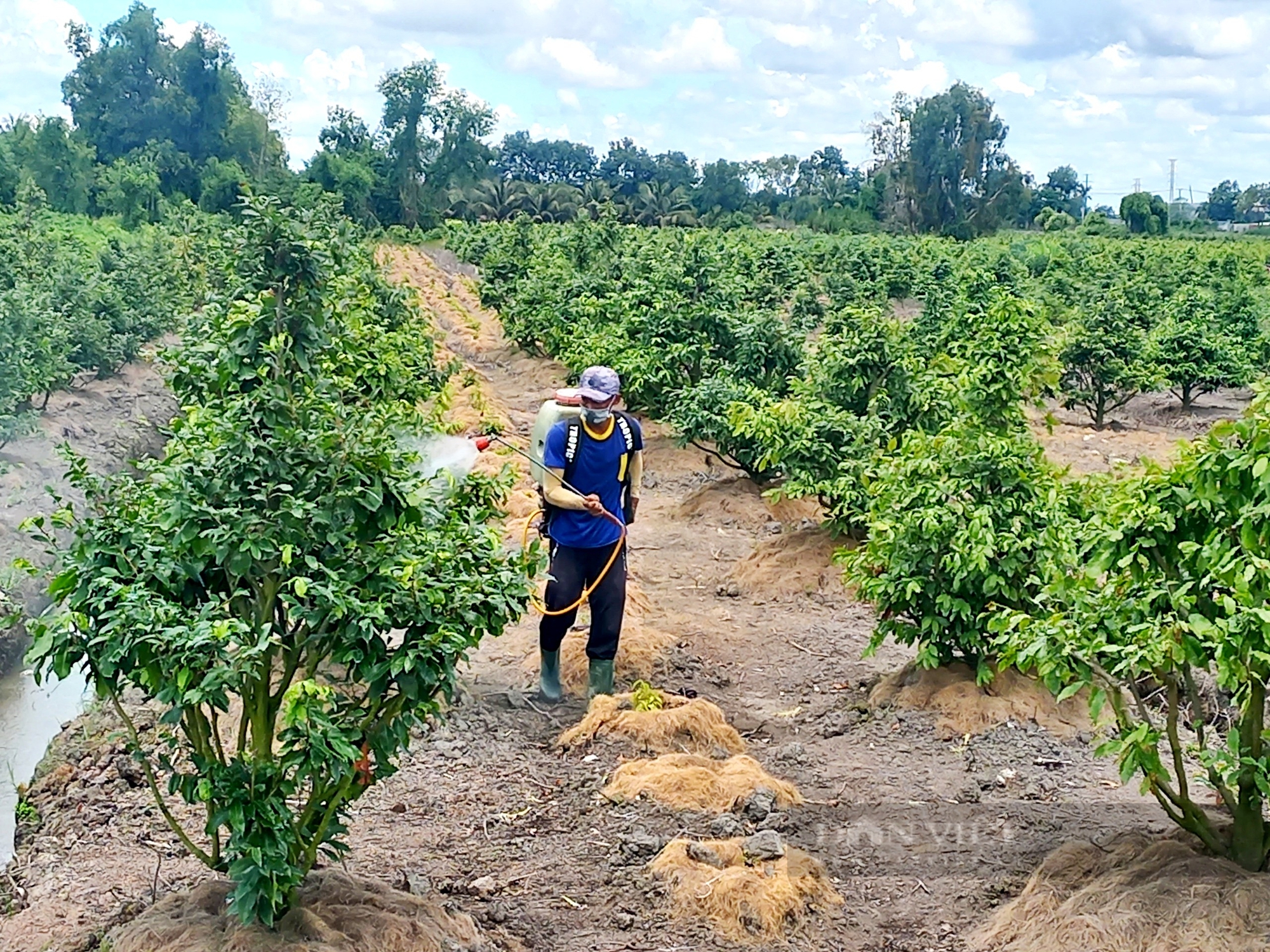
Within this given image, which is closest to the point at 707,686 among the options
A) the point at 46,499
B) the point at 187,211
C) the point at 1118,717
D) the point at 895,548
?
the point at 895,548

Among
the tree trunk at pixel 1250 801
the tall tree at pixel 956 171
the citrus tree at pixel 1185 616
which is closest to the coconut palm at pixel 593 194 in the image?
the tall tree at pixel 956 171

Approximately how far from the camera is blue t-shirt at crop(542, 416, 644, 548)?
273 inches

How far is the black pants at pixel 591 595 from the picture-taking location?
7.05m

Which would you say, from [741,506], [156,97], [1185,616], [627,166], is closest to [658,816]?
[1185,616]

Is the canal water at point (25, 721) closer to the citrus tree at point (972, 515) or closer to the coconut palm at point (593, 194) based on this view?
the citrus tree at point (972, 515)

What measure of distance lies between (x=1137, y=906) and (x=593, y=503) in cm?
332

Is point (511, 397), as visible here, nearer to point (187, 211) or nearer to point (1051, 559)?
point (1051, 559)

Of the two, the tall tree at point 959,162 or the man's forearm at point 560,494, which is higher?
the tall tree at point 959,162

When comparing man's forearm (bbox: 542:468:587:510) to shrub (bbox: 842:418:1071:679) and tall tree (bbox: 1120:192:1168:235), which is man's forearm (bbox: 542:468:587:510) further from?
tall tree (bbox: 1120:192:1168:235)

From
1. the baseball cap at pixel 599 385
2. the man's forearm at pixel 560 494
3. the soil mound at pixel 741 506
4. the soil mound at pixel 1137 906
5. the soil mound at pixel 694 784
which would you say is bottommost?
the soil mound at pixel 694 784

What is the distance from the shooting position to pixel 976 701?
6934 mm

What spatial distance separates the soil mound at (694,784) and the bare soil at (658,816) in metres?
0.07

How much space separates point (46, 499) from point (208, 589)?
9.71 m

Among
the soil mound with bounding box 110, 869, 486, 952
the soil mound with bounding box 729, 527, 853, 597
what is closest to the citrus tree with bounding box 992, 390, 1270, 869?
the soil mound with bounding box 110, 869, 486, 952
